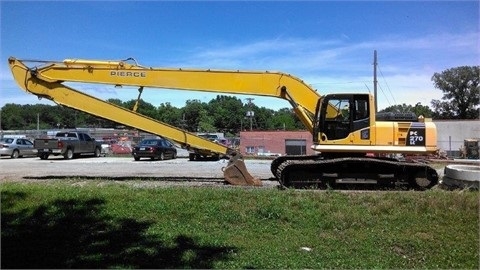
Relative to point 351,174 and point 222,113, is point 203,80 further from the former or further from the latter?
point 222,113

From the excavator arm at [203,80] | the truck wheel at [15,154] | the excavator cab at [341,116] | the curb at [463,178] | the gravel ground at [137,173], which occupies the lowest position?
the gravel ground at [137,173]

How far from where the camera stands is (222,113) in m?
131

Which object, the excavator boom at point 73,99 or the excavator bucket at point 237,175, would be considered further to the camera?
the excavator boom at point 73,99

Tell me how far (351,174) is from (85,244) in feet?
26.4

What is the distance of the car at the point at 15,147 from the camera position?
104ft

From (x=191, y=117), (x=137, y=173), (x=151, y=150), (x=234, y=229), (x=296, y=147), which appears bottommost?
(x=234, y=229)

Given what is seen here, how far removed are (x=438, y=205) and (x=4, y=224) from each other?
7962 millimetres

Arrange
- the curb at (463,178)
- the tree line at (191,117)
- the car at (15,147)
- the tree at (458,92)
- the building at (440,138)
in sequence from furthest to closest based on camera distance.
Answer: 1. the tree line at (191,117)
2. the tree at (458,92)
3. the building at (440,138)
4. the car at (15,147)
5. the curb at (463,178)

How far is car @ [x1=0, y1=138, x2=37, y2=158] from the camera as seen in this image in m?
31.8

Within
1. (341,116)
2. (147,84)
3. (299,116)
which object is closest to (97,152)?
(147,84)

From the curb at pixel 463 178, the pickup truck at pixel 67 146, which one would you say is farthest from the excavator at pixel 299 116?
the pickup truck at pixel 67 146

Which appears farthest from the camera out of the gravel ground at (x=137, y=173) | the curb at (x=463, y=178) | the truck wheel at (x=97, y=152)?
the truck wheel at (x=97, y=152)

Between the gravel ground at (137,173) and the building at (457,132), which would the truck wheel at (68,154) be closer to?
the gravel ground at (137,173)

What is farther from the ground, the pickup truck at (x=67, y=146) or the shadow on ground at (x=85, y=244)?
the pickup truck at (x=67, y=146)
